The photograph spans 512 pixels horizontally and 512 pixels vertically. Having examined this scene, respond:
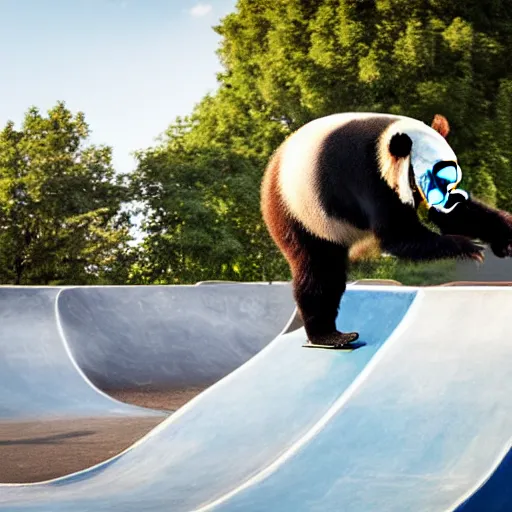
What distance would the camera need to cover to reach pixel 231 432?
19.9ft

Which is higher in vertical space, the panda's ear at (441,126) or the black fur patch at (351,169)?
the panda's ear at (441,126)

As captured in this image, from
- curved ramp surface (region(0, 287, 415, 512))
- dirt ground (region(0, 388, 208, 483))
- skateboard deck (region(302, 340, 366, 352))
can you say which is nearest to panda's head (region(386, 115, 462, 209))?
curved ramp surface (region(0, 287, 415, 512))

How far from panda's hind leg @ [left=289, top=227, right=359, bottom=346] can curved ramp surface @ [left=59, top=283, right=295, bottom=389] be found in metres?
7.02

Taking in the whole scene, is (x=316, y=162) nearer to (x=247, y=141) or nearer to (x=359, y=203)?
(x=359, y=203)

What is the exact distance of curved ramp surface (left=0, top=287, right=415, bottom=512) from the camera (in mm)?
5605

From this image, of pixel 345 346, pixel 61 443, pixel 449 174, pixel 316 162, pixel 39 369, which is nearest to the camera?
pixel 449 174

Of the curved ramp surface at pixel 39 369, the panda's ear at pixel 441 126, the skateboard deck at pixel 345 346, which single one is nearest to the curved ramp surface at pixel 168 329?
the curved ramp surface at pixel 39 369

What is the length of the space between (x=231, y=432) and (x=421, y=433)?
1.53m

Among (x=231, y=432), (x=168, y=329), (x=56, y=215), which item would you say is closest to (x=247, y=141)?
(x=56, y=215)

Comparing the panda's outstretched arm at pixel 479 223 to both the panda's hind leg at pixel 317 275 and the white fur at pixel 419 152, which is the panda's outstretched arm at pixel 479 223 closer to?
the white fur at pixel 419 152

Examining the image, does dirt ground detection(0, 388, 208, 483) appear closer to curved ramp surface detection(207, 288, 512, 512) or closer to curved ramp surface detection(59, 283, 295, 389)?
curved ramp surface detection(59, 283, 295, 389)

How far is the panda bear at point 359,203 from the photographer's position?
497 centimetres

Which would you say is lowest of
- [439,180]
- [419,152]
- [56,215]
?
[56,215]

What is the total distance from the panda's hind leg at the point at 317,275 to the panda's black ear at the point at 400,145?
0.73 meters
